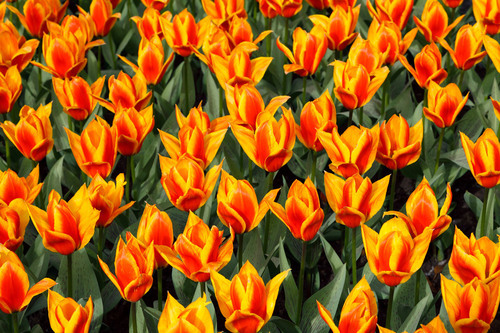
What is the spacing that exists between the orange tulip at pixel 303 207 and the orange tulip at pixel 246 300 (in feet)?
0.77

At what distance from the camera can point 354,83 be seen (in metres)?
2.40

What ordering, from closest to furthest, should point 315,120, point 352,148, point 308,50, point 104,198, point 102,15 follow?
point 104,198
point 352,148
point 315,120
point 308,50
point 102,15

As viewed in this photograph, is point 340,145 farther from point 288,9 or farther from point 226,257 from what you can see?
point 288,9

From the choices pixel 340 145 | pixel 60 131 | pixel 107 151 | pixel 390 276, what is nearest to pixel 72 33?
pixel 60 131

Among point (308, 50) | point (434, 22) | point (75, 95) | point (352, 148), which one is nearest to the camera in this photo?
point (352, 148)

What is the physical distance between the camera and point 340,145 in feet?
6.82

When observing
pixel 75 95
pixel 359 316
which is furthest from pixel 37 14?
pixel 359 316

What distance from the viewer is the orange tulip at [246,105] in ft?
7.54

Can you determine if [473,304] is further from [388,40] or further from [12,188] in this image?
[388,40]

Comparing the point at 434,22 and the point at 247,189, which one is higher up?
the point at 247,189

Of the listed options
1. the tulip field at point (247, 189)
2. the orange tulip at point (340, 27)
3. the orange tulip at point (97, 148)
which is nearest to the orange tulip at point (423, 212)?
the tulip field at point (247, 189)

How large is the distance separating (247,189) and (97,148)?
538 millimetres

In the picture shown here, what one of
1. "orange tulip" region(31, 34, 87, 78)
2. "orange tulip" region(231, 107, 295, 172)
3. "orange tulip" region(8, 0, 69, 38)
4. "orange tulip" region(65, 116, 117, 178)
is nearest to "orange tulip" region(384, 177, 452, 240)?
"orange tulip" region(231, 107, 295, 172)

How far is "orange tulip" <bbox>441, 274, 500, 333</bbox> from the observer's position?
1586 mm
